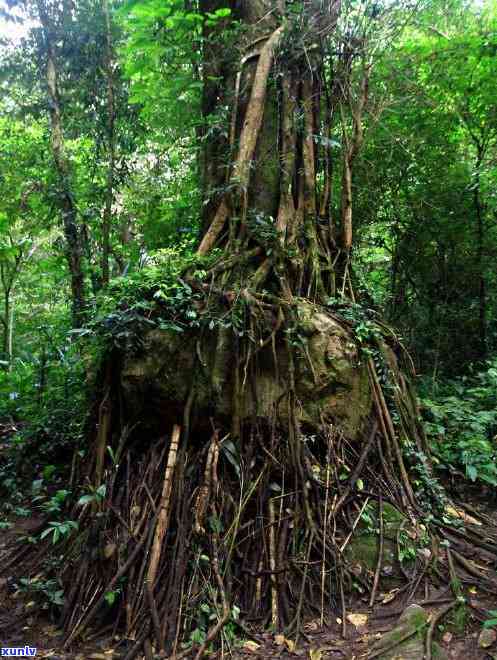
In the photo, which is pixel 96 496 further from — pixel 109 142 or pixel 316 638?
pixel 109 142

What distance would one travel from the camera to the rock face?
3670 mm

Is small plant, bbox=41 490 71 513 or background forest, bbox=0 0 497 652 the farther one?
background forest, bbox=0 0 497 652

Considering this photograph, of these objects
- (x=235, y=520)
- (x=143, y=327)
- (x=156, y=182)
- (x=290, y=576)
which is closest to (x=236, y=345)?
(x=143, y=327)

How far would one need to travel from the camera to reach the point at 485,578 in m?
3.34

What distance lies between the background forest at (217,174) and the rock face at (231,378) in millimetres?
488

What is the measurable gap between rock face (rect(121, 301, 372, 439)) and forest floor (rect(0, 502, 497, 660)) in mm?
1276

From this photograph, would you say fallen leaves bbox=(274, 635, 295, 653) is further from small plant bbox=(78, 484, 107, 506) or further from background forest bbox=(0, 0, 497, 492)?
background forest bbox=(0, 0, 497, 492)

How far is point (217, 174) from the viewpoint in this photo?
4762 millimetres

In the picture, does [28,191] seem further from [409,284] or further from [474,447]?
[474,447]

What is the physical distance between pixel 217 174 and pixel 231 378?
2155 millimetres

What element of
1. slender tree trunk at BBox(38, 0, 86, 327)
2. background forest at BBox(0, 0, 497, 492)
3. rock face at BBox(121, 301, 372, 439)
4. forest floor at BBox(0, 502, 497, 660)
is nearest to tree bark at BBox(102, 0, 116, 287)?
background forest at BBox(0, 0, 497, 492)

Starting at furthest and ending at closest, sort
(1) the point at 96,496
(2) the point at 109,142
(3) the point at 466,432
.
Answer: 1. (2) the point at 109,142
2. (3) the point at 466,432
3. (1) the point at 96,496

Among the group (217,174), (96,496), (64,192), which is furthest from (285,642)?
(64,192)

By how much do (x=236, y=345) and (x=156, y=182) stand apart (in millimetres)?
4817
